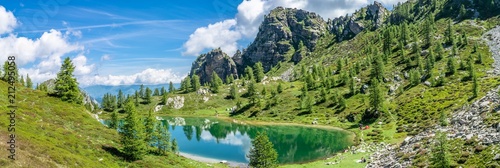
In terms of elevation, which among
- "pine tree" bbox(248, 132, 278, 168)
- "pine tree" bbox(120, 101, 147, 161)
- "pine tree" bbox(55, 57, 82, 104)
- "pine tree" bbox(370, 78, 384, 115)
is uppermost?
"pine tree" bbox(55, 57, 82, 104)

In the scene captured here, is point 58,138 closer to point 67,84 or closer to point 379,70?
point 67,84

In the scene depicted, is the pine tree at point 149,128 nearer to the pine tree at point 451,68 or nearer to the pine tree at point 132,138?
the pine tree at point 132,138

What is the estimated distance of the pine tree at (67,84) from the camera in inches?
3304

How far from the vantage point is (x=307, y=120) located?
169000 millimetres

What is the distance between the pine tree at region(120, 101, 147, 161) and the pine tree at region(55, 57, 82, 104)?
105 ft

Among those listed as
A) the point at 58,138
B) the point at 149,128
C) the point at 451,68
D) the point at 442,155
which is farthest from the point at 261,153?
the point at 451,68

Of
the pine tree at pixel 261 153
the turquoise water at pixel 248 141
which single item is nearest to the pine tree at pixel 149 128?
the pine tree at pixel 261 153

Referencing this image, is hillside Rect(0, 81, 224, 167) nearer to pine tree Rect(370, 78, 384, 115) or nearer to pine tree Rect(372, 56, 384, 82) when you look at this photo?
pine tree Rect(370, 78, 384, 115)

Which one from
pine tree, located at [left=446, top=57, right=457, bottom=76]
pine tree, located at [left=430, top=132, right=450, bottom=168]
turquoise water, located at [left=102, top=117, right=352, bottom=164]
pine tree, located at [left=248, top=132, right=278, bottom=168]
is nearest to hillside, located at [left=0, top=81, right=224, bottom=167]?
pine tree, located at [left=248, top=132, right=278, bottom=168]

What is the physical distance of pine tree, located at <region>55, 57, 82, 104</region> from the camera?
3304 inches

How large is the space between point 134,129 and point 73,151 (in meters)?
11.9

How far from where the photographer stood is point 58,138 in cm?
5181

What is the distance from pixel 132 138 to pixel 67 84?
37989 millimetres

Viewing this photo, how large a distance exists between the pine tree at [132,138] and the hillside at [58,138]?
5.53 ft
